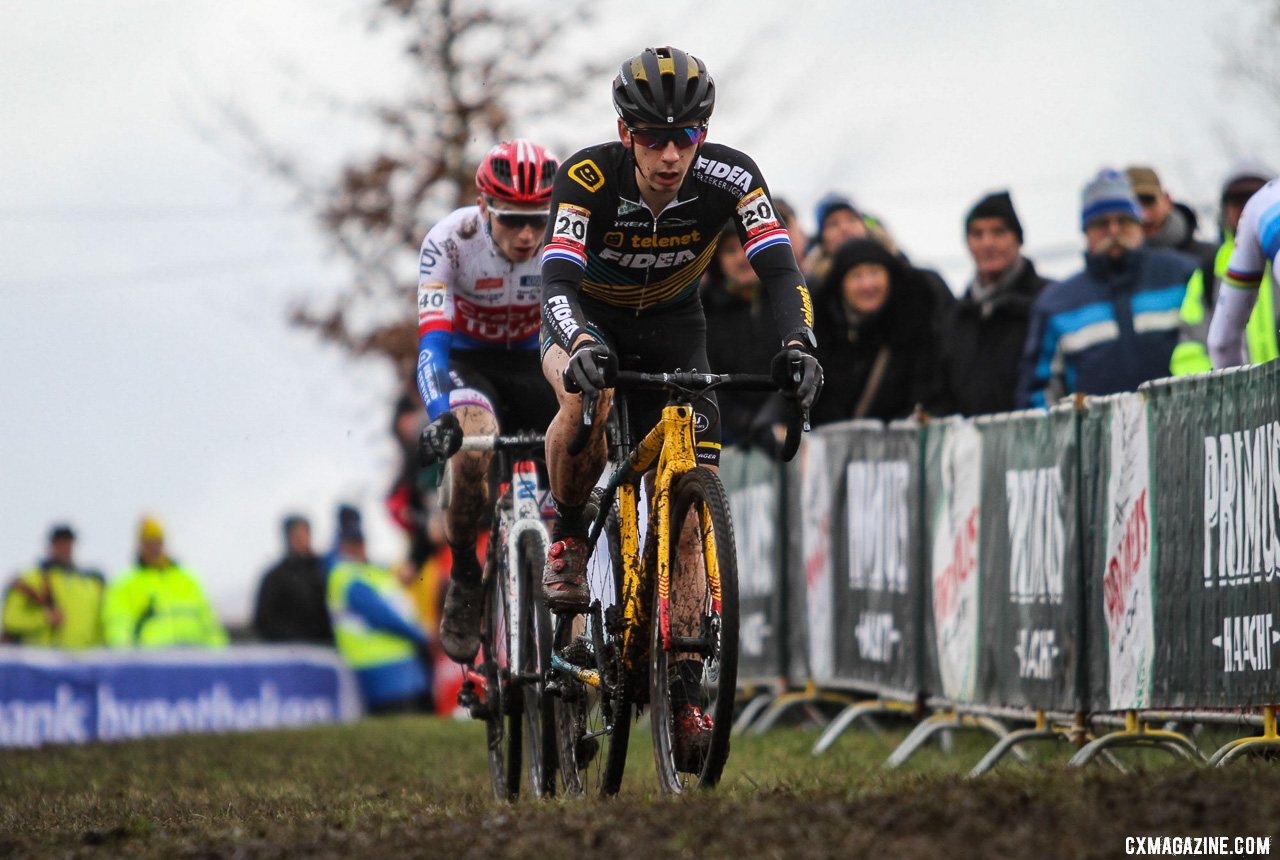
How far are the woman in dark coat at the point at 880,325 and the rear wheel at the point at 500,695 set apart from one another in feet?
13.0

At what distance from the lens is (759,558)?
13156mm

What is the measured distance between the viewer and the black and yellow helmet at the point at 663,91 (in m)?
6.77

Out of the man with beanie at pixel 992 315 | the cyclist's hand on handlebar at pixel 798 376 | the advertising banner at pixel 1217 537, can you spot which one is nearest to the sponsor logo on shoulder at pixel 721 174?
the cyclist's hand on handlebar at pixel 798 376

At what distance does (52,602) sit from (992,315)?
38.3ft

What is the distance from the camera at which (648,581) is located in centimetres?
674

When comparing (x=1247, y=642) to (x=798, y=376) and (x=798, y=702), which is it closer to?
(x=798, y=376)

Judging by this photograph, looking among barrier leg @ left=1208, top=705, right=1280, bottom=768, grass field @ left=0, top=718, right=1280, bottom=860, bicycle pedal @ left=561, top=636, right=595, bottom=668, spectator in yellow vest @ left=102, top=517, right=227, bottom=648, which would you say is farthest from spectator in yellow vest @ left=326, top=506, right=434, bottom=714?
barrier leg @ left=1208, top=705, right=1280, bottom=768

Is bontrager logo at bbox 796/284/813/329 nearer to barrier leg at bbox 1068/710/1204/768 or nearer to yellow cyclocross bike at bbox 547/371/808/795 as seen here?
yellow cyclocross bike at bbox 547/371/808/795

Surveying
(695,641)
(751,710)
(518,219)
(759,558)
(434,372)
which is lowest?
(751,710)

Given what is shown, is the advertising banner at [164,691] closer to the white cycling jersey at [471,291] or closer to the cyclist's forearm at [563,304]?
the white cycling jersey at [471,291]

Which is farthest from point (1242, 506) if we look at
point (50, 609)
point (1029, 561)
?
point (50, 609)

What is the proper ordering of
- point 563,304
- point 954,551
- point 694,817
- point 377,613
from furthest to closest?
point 377,613, point 954,551, point 563,304, point 694,817

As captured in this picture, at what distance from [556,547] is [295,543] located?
1275 cm

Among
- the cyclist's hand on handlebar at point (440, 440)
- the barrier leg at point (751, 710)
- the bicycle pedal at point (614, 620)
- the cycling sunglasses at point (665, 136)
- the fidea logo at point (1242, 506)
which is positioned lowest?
the barrier leg at point (751, 710)
